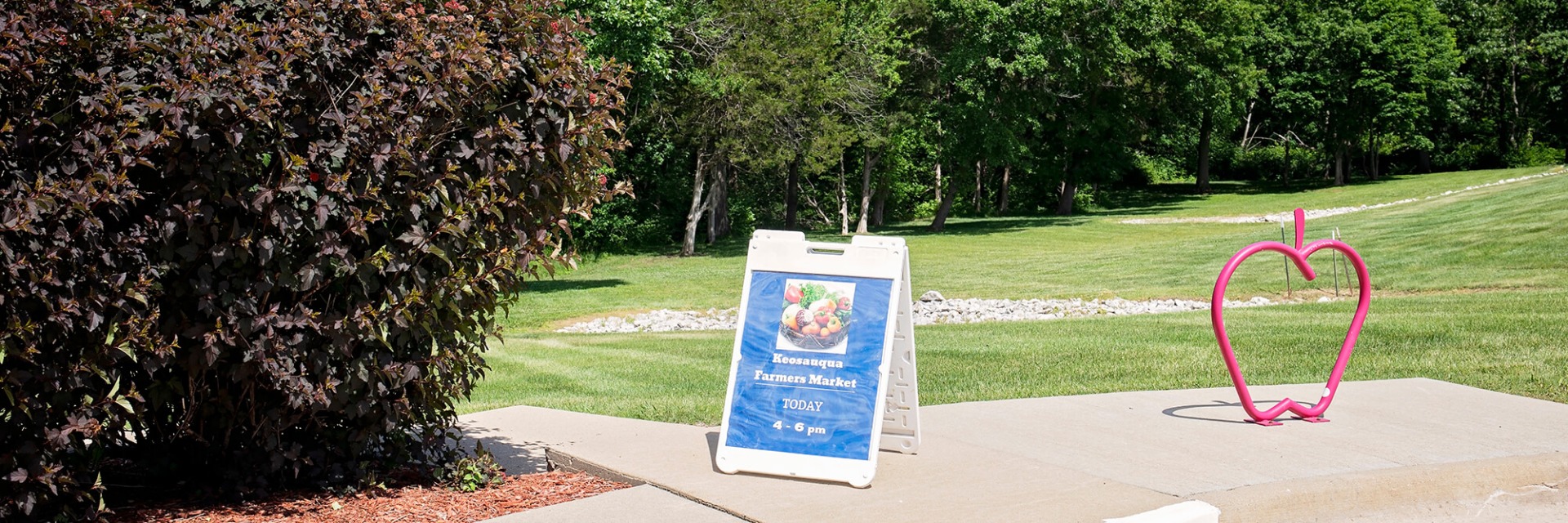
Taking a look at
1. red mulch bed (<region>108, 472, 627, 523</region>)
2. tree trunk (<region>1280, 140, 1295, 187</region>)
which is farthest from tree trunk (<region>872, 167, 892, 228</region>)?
red mulch bed (<region>108, 472, 627, 523</region>)

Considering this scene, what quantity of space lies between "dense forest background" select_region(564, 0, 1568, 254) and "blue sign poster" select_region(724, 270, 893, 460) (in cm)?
1662

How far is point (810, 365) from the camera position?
6.50m

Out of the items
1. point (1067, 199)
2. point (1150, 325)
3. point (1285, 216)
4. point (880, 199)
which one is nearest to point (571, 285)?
point (1150, 325)

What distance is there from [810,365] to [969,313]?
12.9 metres

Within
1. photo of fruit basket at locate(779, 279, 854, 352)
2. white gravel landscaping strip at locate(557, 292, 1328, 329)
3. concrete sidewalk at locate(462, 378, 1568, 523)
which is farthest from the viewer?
white gravel landscaping strip at locate(557, 292, 1328, 329)

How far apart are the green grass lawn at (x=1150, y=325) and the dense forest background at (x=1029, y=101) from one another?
4794 millimetres

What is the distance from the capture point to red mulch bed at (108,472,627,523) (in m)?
5.46

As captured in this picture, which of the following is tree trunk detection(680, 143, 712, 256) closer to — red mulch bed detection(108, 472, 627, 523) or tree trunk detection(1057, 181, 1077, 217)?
tree trunk detection(1057, 181, 1077, 217)

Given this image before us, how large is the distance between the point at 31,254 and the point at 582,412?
4410mm

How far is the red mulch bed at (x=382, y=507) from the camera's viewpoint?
5.46m

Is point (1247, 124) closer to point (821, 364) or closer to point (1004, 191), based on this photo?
point (1004, 191)

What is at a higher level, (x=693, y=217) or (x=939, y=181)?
(x=939, y=181)

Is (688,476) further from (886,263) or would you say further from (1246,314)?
(1246,314)

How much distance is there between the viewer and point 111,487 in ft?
19.4
